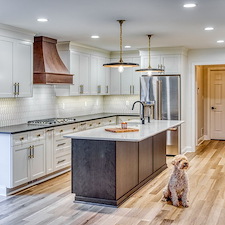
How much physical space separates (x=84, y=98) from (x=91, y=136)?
13.0 ft

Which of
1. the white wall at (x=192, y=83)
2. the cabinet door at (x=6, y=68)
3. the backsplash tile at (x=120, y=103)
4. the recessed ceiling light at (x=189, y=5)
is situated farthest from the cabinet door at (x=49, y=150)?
the white wall at (x=192, y=83)

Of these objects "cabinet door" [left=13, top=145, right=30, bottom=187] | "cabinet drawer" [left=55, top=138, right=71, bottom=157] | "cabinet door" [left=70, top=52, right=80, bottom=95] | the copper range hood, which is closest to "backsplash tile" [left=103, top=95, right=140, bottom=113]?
"cabinet door" [left=70, top=52, right=80, bottom=95]

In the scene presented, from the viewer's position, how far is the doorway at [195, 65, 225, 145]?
1022 cm

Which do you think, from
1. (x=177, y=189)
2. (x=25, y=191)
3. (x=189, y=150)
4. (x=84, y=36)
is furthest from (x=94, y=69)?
(x=177, y=189)

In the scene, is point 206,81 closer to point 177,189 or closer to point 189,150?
point 189,150

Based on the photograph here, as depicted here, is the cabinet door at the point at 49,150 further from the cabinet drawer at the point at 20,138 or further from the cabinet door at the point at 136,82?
the cabinet door at the point at 136,82

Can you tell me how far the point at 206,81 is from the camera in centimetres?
1037

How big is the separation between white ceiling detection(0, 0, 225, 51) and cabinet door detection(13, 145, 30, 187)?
6.11 ft

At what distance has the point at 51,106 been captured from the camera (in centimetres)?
699

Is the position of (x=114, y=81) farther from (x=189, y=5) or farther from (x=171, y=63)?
(x=189, y=5)

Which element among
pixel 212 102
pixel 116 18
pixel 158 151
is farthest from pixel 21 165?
pixel 212 102

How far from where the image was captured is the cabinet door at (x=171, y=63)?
7.79 metres

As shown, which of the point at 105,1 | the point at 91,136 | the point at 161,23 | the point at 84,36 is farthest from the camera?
the point at 84,36

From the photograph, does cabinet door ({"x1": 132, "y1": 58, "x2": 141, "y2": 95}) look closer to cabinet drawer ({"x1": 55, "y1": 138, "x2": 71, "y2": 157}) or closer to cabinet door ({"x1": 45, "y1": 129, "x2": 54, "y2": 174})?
cabinet drawer ({"x1": 55, "y1": 138, "x2": 71, "y2": 157})
